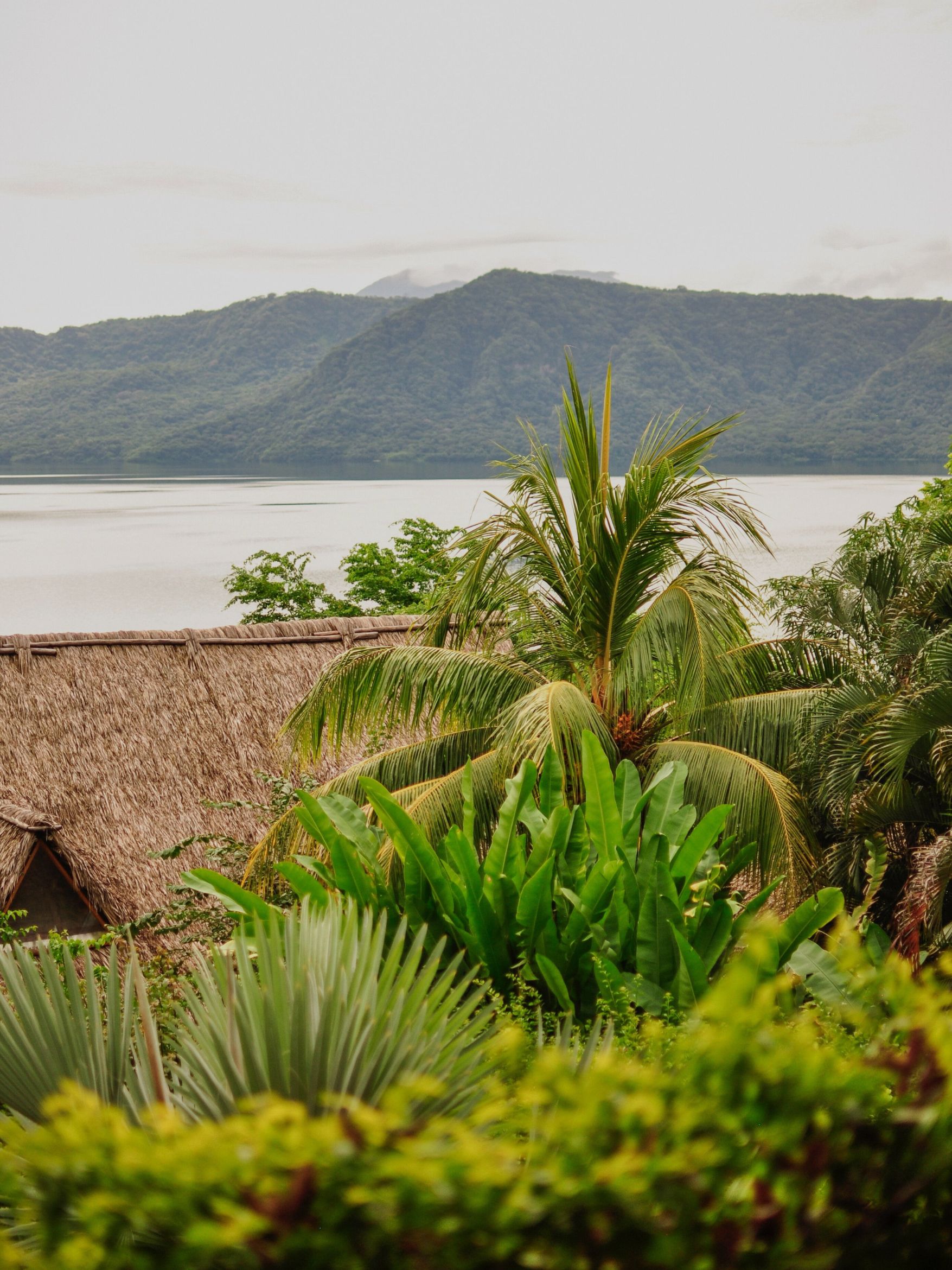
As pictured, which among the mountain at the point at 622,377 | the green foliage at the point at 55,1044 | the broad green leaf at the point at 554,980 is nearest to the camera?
the green foliage at the point at 55,1044

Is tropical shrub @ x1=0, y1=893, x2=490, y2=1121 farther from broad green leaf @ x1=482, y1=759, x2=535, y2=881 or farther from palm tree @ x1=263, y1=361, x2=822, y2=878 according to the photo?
palm tree @ x1=263, y1=361, x2=822, y2=878

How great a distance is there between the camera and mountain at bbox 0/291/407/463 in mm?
91938

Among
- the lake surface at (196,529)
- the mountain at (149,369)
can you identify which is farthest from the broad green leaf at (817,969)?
the mountain at (149,369)

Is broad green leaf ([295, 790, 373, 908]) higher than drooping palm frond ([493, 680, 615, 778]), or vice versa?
drooping palm frond ([493, 680, 615, 778])

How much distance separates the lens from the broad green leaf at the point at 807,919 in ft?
12.4

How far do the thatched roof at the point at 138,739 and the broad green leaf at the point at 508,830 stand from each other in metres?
4.43

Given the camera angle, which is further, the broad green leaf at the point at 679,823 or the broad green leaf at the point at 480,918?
the broad green leaf at the point at 679,823

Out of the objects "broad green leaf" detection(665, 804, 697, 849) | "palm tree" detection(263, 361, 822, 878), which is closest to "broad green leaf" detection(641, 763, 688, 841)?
"broad green leaf" detection(665, 804, 697, 849)

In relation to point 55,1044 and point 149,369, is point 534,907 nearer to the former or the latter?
point 55,1044

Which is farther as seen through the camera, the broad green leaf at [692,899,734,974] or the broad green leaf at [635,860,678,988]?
the broad green leaf at [692,899,734,974]

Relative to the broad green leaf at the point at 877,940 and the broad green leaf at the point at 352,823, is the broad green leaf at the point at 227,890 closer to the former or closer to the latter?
the broad green leaf at the point at 352,823

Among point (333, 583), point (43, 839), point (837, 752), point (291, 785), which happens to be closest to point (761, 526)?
point (837, 752)

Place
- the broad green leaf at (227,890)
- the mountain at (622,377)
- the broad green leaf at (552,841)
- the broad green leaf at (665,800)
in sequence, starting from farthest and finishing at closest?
the mountain at (622,377)
the broad green leaf at (665,800)
the broad green leaf at (552,841)
the broad green leaf at (227,890)

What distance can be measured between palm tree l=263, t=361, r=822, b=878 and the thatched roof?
2.12 metres
